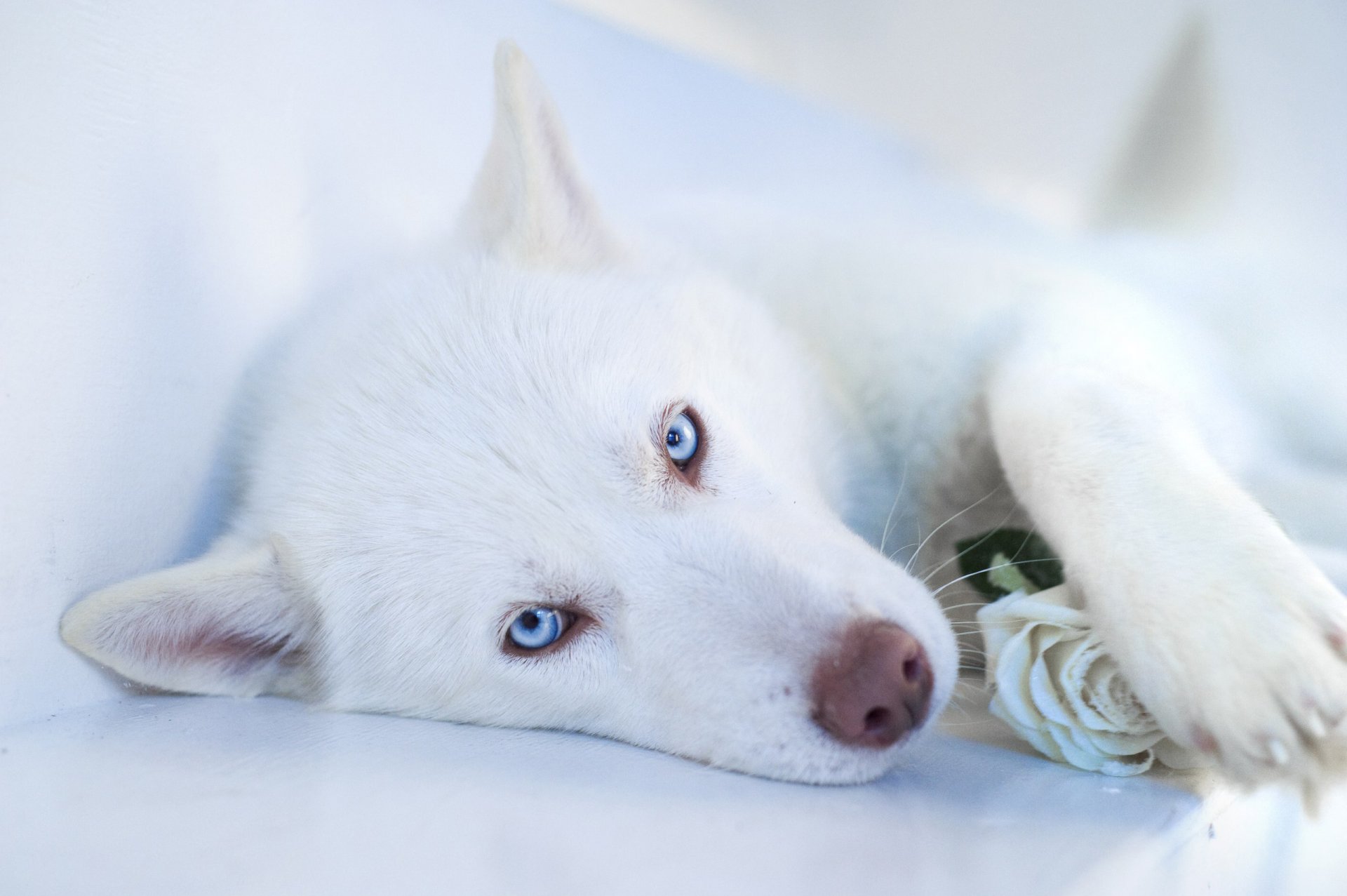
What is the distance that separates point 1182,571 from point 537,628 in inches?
37.8

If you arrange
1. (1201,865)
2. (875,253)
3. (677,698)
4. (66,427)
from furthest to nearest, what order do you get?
1. (875,253)
2. (66,427)
3. (677,698)
4. (1201,865)

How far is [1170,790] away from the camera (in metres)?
1.21

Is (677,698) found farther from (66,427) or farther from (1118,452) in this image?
(66,427)

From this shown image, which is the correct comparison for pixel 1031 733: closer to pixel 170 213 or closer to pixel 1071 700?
pixel 1071 700

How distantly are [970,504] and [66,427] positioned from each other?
5.53ft

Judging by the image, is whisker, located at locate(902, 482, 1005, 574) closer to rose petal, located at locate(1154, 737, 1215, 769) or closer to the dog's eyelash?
the dog's eyelash

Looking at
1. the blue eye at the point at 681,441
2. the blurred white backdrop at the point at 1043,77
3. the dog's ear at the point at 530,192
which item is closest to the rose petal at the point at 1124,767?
the blue eye at the point at 681,441

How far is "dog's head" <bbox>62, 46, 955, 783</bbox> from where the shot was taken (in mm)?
1310

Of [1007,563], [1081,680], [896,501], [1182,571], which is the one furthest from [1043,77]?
[1081,680]

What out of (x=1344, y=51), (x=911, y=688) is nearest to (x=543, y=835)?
(x=911, y=688)

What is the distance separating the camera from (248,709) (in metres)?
1.65

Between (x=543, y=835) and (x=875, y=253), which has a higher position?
(x=875, y=253)

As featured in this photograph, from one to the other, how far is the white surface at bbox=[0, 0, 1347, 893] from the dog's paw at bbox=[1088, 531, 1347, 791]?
0.29ft

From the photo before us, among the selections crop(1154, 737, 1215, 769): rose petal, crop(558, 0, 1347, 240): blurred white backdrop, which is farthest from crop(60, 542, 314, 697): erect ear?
crop(558, 0, 1347, 240): blurred white backdrop
